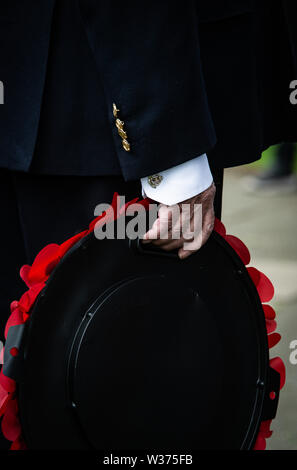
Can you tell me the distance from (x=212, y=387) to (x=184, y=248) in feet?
0.84

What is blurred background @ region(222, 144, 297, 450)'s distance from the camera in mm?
1878

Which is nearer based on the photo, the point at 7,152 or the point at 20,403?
the point at 20,403

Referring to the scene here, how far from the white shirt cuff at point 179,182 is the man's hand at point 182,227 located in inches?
0.5

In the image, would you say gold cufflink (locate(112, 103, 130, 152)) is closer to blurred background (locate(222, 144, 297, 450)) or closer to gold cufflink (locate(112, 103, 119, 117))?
gold cufflink (locate(112, 103, 119, 117))

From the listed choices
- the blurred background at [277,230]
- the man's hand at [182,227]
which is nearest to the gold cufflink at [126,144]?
the man's hand at [182,227]

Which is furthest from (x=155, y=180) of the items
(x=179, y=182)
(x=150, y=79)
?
(x=150, y=79)

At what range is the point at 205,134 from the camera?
40.3 inches

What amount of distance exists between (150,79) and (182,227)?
234 millimetres

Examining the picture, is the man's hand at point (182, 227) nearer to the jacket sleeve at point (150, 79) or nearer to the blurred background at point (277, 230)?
the jacket sleeve at point (150, 79)

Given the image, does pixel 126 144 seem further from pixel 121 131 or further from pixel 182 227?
pixel 182 227

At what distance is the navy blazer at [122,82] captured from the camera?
97 cm

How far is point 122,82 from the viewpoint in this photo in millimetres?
979
